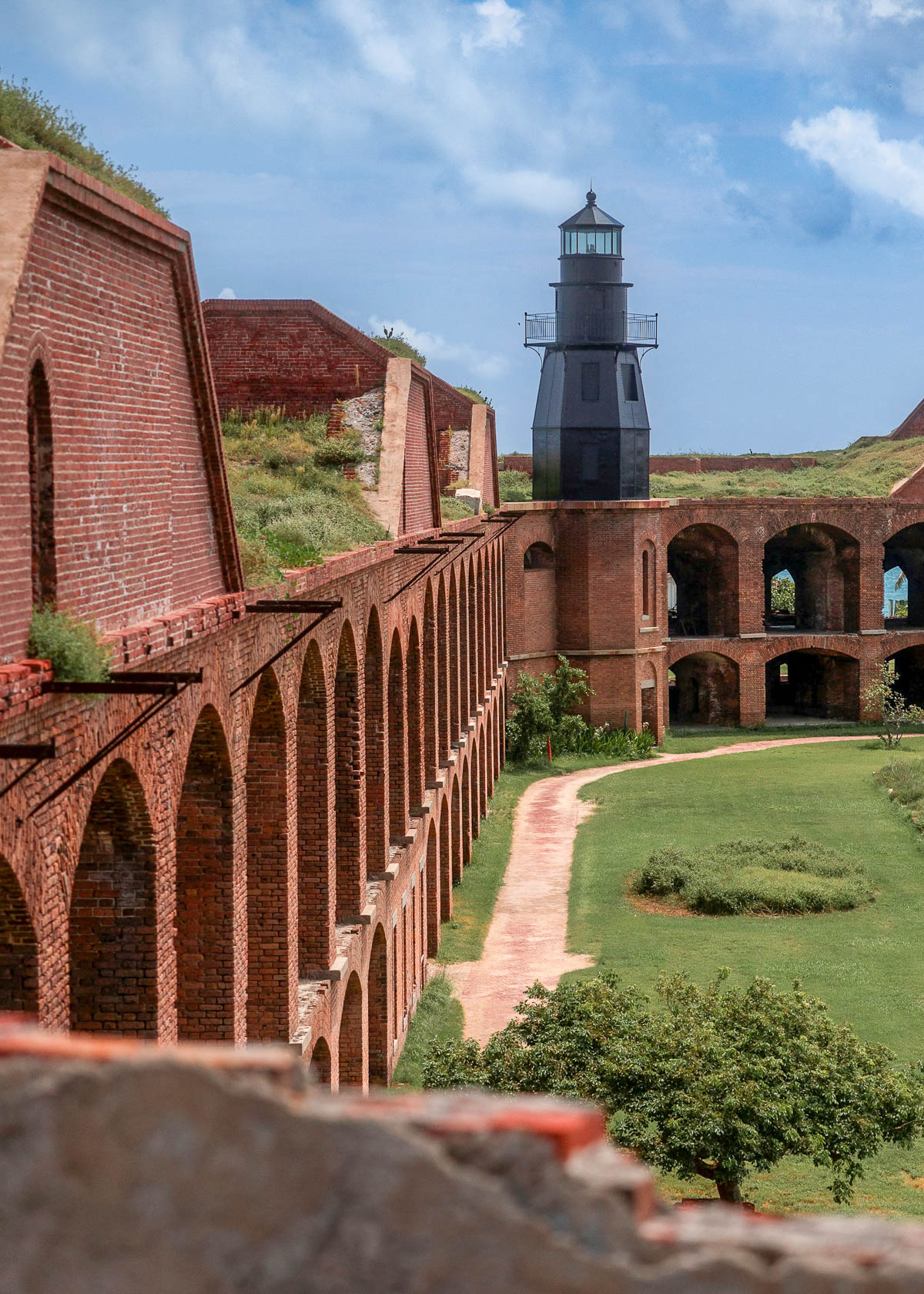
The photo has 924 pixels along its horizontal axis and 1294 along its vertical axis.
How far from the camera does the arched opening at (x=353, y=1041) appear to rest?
49.0 ft

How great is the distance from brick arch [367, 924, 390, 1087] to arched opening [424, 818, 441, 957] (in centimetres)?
522

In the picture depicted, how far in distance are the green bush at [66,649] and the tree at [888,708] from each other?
34.8 meters

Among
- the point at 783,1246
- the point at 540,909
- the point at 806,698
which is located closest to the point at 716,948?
the point at 540,909

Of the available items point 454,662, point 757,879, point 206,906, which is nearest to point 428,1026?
point 757,879

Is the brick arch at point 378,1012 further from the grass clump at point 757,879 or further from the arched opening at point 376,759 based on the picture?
the grass clump at point 757,879

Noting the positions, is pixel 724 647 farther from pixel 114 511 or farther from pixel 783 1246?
pixel 783 1246

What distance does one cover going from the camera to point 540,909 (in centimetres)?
2370

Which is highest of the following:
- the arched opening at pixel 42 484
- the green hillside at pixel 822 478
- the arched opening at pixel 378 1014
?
the green hillside at pixel 822 478

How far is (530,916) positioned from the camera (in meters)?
23.4

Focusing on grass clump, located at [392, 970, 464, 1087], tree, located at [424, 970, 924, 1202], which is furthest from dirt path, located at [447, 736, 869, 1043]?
tree, located at [424, 970, 924, 1202]

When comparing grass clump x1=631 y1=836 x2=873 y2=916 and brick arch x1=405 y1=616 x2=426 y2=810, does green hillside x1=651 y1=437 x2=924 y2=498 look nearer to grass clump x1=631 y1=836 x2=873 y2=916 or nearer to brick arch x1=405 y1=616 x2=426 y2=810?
grass clump x1=631 y1=836 x2=873 y2=916

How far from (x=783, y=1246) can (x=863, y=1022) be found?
50.0 feet

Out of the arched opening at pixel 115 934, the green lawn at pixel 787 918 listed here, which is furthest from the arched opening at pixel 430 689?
the arched opening at pixel 115 934

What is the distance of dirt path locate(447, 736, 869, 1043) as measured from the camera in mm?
19297
